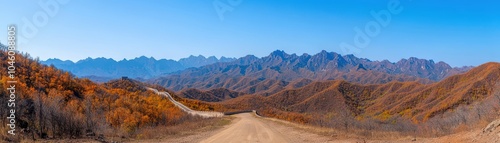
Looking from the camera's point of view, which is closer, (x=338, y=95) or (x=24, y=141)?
(x=24, y=141)

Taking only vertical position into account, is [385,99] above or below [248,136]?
below

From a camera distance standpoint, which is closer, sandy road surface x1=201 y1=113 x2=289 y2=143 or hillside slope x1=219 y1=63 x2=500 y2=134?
sandy road surface x1=201 y1=113 x2=289 y2=143

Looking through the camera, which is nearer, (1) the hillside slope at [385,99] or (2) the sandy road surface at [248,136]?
(2) the sandy road surface at [248,136]

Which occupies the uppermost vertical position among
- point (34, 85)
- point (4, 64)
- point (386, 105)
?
point (4, 64)

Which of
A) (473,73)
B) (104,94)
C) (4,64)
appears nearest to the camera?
(4,64)

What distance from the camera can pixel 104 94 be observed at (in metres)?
54.5

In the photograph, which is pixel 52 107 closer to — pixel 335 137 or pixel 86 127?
pixel 86 127

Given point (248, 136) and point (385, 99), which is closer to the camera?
point (248, 136)

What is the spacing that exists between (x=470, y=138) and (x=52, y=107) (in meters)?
20.6

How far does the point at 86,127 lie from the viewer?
21.6 meters

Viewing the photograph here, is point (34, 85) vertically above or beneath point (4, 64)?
beneath

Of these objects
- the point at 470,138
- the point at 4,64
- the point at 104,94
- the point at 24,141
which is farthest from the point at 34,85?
the point at 470,138

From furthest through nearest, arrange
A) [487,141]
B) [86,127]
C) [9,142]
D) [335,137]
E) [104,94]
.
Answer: [104,94]
[86,127]
[335,137]
[9,142]
[487,141]

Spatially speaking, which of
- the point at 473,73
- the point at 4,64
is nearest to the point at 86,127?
the point at 4,64
